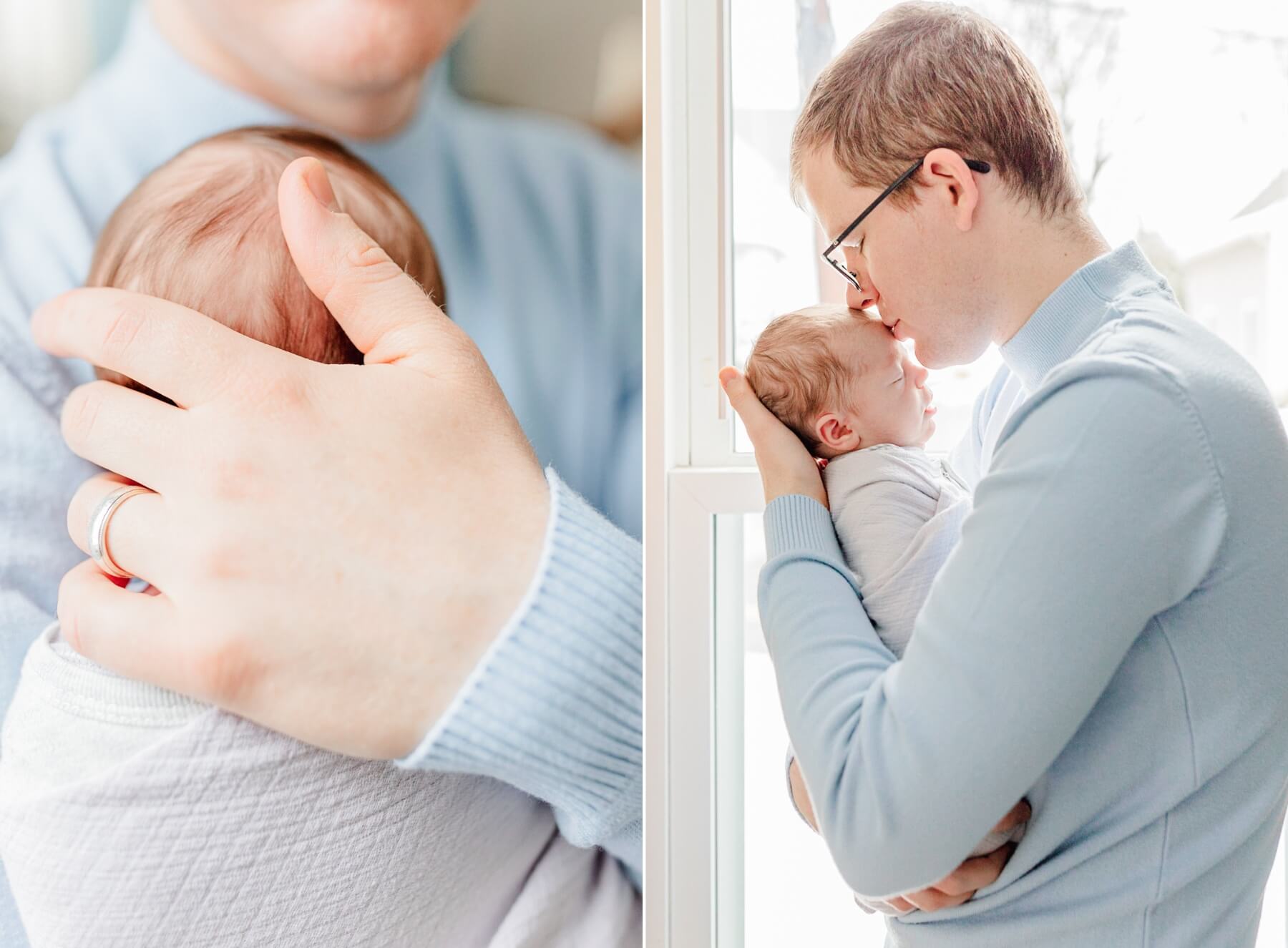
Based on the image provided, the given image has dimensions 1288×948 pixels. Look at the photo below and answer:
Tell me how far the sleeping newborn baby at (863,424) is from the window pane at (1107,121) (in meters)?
0.27

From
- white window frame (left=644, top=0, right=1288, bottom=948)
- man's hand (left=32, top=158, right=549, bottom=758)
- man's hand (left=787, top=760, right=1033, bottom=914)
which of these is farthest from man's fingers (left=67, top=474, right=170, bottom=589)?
man's hand (left=787, top=760, right=1033, bottom=914)

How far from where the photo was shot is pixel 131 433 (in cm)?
95

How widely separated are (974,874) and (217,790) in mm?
719

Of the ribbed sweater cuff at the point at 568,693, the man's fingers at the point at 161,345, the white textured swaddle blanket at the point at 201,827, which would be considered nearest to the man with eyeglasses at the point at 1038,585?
the ribbed sweater cuff at the point at 568,693

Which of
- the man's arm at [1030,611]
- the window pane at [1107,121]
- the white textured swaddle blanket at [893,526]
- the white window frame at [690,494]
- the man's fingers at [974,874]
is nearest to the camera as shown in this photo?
the man's arm at [1030,611]

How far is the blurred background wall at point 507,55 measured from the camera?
99 centimetres

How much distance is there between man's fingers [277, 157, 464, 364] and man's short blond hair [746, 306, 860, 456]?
0.36 meters

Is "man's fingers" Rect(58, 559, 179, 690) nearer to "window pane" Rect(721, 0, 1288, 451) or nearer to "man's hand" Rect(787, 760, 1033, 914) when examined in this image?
"man's hand" Rect(787, 760, 1033, 914)

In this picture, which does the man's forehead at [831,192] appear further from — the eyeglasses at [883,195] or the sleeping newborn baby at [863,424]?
the sleeping newborn baby at [863,424]

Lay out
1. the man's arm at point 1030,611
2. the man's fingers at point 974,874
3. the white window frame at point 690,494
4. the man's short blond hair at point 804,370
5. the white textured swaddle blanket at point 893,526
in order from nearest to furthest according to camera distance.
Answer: the man's arm at point 1030,611 → the man's fingers at point 974,874 → the white textured swaddle blanket at point 893,526 → the man's short blond hair at point 804,370 → the white window frame at point 690,494

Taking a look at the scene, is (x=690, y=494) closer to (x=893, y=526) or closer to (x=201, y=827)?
(x=893, y=526)

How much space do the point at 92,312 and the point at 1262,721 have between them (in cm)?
113

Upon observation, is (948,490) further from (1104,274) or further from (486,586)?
(486,586)

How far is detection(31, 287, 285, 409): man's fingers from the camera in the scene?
3.14 ft
